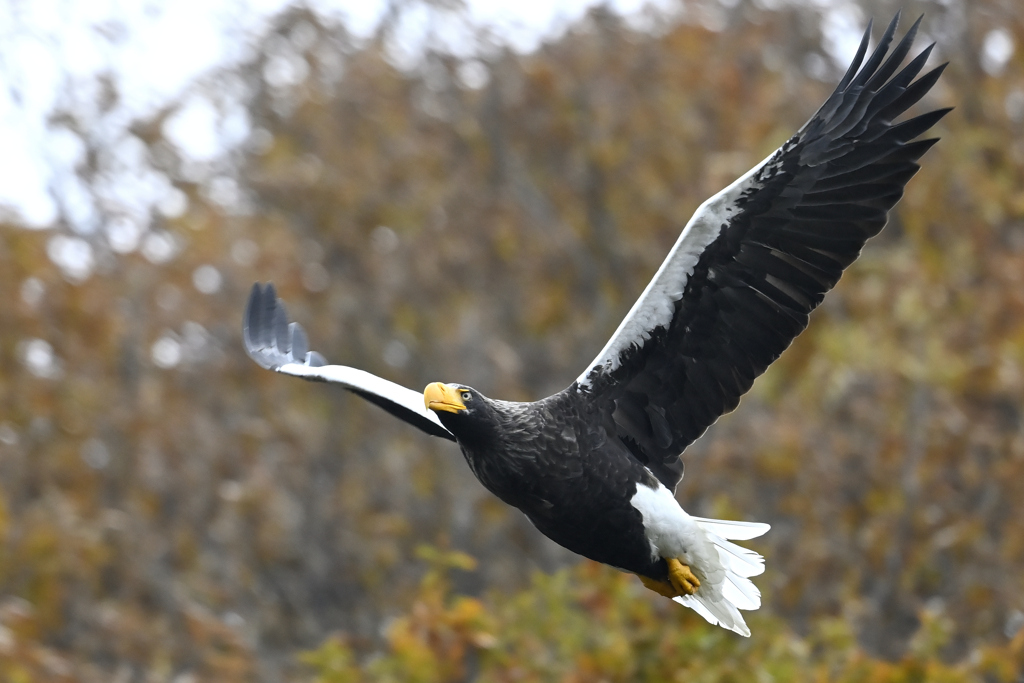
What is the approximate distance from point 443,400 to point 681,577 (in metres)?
1.31

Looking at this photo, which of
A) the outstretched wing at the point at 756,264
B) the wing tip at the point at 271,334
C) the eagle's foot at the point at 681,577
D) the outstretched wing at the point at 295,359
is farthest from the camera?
the wing tip at the point at 271,334

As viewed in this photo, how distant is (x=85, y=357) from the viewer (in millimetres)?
13383

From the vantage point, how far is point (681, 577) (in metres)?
6.54

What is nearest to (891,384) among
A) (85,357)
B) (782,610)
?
(782,610)

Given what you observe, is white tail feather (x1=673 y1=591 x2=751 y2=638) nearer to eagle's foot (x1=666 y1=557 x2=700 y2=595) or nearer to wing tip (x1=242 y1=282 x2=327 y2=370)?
eagle's foot (x1=666 y1=557 x2=700 y2=595)

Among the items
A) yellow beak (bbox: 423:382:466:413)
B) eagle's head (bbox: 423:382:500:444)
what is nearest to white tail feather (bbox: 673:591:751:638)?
eagle's head (bbox: 423:382:500:444)

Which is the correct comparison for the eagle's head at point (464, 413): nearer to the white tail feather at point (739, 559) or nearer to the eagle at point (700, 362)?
the eagle at point (700, 362)

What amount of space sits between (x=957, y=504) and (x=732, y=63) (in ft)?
19.2

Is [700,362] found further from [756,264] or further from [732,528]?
[732,528]

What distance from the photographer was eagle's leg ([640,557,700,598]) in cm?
653

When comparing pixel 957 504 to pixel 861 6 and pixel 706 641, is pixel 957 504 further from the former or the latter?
pixel 861 6

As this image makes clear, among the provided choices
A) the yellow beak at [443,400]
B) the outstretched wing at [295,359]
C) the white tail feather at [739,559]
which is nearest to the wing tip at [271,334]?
the outstretched wing at [295,359]

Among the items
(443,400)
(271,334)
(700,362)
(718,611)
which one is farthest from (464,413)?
(271,334)

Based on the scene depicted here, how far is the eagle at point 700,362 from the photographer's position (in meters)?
6.18
